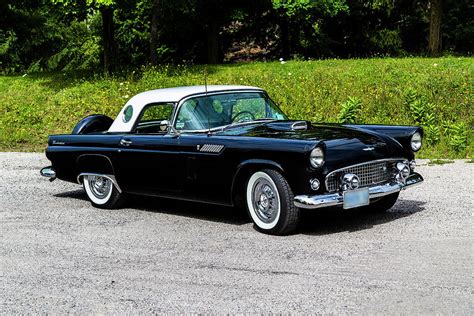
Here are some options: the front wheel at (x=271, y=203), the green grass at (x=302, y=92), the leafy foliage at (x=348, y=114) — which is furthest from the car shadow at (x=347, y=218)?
the leafy foliage at (x=348, y=114)

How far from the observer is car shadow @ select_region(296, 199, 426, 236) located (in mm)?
7320

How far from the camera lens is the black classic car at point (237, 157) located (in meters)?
6.82

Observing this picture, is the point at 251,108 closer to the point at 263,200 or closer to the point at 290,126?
the point at 290,126

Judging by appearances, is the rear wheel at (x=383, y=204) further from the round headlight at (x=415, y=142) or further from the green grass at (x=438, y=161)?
the green grass at (x=438, y=161)

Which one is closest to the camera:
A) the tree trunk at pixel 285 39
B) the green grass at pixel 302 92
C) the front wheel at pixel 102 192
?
the front wheel at pixel 102 192

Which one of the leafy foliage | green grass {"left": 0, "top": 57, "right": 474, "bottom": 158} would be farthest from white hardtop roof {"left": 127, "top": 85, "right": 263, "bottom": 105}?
the leafy foliage

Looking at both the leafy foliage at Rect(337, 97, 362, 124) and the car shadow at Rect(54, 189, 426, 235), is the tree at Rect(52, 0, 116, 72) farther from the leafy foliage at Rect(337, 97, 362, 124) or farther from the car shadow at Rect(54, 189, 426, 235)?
the car shadow at Rect(54, 189, 426, 235)

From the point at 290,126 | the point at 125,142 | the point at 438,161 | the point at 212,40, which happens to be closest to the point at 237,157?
the point at 290,126

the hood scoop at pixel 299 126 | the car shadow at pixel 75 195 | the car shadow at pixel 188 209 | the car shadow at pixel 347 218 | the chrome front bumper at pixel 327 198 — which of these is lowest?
the car shadow at pixel 75 195

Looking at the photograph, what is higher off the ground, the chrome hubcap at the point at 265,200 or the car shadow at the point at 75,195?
the chrome hubcap at the point at 265,200

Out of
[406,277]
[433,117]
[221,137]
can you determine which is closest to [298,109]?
[433,117]

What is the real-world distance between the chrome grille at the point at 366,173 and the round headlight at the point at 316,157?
0.50ft

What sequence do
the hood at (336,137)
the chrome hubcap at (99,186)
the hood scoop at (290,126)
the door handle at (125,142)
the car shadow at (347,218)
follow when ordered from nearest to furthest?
the hood at (336,137) → the car shadow at (347,218) → the hood scoop at (290,126) → the door handle at (125,142) → the chrome hubcap at (99,186)

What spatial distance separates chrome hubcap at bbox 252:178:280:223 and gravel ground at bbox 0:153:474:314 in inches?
8.9
